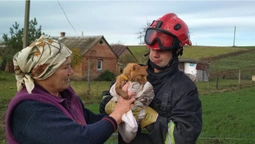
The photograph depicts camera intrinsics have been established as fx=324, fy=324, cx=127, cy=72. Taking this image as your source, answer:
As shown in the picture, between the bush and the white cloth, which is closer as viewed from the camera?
the white cloth

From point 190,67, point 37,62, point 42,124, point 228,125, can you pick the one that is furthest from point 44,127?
point 190,67

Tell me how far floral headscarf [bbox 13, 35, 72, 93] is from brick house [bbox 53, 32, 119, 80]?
106ft

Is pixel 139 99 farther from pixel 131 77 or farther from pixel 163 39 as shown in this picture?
pixel 163 39

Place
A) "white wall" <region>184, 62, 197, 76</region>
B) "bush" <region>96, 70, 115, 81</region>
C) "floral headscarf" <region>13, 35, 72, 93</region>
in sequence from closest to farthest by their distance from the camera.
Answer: "floral headscarf" <region>13, 35, 72, 93</region> → "bush" <region>96, 70, 115, 81</region> → "white wall" <region>184, 62, 197, 76</region>

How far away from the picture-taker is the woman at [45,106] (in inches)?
88.6

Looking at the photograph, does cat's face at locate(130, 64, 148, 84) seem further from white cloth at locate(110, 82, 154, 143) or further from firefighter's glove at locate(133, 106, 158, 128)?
firefighter's glove at locate(133, 106, 158, 128)

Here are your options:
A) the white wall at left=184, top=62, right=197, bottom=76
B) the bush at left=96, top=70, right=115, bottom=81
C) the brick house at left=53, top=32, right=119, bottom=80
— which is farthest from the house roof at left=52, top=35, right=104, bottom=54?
the white wall at left=184, top=62, right=197, bottom=76

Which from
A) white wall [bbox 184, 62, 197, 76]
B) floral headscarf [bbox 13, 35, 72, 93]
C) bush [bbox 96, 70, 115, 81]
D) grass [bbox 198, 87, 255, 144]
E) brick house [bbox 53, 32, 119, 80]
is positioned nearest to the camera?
floral headscarf [bbox 13, 35, 72, 93]

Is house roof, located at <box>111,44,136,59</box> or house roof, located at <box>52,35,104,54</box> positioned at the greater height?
house roof, located at <box>52,35,104,54</box>

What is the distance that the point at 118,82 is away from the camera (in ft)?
9.02

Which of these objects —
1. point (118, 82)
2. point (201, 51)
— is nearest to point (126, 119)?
point (118, 82)

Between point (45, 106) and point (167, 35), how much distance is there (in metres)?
1.26

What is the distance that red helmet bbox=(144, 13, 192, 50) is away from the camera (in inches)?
114

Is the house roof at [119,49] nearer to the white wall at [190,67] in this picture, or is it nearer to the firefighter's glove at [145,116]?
the white wall at [190,67]
